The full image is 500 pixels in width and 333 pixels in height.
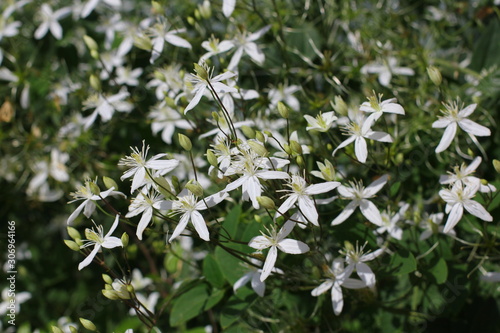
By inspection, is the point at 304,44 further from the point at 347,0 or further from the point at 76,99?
the point at 76,99

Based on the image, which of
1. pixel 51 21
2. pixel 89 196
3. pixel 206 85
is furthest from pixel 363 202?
pixel 51 21

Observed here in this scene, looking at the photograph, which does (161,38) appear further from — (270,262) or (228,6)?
(270,262)

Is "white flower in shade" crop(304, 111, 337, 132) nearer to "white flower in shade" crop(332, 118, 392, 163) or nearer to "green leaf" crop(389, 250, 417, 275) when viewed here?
"white flower in shade" crop(332, 118, 392, 163)

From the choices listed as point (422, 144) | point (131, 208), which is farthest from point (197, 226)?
point (422, 144)

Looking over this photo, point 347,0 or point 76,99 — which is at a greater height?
point 347,0

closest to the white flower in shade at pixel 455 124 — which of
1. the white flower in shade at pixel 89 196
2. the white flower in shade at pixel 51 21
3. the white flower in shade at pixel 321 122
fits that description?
the white flower in shade at pixel 321 122

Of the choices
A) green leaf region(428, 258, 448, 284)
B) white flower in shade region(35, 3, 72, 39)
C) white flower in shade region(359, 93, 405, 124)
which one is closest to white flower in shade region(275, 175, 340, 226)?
white flower in shade region(359, 93, 405, 124)
